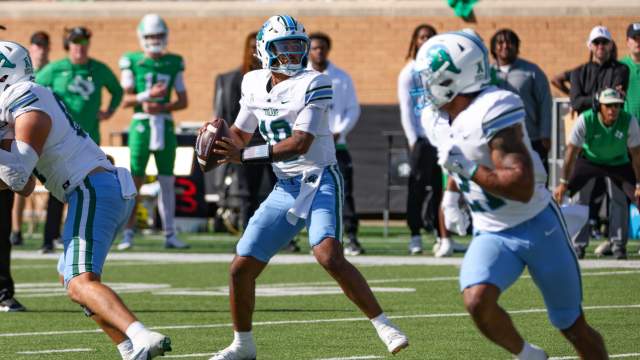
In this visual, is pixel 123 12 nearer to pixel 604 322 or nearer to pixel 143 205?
pixel 143 205

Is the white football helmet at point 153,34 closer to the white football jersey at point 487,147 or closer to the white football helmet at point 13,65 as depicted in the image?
the white football helmet at point 13,65

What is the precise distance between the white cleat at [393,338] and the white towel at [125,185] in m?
1.44

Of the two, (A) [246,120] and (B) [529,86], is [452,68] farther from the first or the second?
(B) [529,86]

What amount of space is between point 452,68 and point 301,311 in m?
3.76

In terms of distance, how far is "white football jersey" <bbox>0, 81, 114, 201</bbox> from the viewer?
7.10 m

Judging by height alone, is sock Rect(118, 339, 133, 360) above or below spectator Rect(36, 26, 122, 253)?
below

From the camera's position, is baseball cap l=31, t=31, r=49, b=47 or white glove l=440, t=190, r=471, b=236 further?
baseball cap l=31, t=31, r=49, b=47

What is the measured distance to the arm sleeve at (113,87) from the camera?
15.5 m

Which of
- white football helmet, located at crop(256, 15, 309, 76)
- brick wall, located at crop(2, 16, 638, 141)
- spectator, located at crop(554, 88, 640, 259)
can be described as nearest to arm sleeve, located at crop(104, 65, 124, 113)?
spectator, located at crop(554, 88, 640, 259)

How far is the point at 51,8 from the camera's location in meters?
23.1

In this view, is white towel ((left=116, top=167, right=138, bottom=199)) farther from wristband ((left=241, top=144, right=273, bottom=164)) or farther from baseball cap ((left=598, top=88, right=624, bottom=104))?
baseball cap ((left=598, top=88, right=624, bottom=104))

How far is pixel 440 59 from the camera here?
6.48 meters

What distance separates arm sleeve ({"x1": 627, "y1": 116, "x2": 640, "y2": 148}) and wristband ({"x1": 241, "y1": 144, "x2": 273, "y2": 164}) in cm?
577

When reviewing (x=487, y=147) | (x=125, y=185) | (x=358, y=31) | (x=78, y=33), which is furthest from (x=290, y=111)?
(x=358, y=31)
